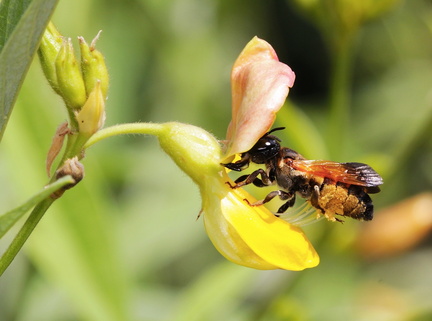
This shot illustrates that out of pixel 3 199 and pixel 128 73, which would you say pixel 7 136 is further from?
pixel 128 73

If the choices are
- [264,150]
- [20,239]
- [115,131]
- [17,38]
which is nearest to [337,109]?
[264,150]

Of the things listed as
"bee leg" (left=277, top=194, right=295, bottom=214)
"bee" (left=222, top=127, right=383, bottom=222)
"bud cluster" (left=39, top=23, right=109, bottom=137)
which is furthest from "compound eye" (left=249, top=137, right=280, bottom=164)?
"bud cluster" (left=39, top=23, right=109, bottom=137)

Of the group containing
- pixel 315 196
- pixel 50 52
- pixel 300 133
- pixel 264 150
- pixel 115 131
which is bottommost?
pixel 300 133

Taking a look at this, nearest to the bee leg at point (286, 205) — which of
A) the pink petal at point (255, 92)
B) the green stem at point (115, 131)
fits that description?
the pink petal at point (255, 92)

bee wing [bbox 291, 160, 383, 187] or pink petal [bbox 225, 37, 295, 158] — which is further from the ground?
pink petal [bbox 225, 37, 295, 158]

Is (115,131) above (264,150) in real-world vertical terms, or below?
above

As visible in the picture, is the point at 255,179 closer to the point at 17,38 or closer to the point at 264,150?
the point at 264,150

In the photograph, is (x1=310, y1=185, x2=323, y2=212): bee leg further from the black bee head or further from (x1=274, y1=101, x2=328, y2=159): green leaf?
(x1=274, y1=101, x2=328, y2=159): green leaf
